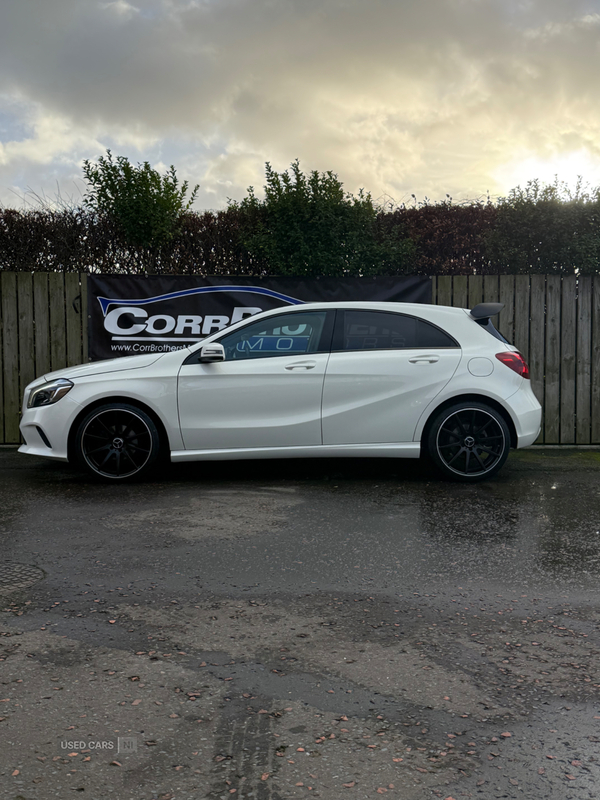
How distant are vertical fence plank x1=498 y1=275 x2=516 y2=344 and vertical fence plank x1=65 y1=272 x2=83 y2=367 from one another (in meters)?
5.29

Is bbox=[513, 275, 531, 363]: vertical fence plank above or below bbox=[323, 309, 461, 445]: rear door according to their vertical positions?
above

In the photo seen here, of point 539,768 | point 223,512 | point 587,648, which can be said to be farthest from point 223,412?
point 539,768

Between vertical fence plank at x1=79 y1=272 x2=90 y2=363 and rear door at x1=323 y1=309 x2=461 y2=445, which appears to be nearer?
rear door at x1=323 y1=309 x2=461 y2=445

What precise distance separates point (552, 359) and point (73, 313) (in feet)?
19.8

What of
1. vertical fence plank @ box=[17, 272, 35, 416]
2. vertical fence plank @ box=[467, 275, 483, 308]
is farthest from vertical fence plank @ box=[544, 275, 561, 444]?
vertical fence plank @ box=[17, 272, 35, 416]

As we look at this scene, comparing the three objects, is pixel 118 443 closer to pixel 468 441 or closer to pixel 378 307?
pixel 378 307

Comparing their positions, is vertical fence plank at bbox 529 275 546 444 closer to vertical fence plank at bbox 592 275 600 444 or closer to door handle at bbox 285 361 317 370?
vertical fence plank at bbox 592 275 600 444

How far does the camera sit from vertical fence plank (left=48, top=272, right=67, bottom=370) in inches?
384

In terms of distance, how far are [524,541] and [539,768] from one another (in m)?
2.85

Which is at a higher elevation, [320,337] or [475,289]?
[475,289]

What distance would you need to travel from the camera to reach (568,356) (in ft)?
31.7

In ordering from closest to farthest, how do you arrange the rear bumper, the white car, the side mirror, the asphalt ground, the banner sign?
the asphalt ground < the side mirror < the white car < the rear bumper < the banner sign

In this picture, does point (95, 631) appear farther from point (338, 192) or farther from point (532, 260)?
point (532, 260)

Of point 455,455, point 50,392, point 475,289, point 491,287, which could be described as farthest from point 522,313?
point 50,392
